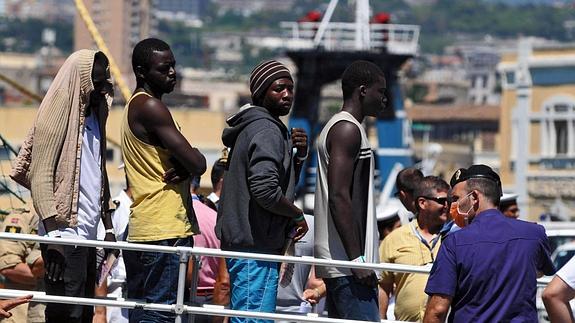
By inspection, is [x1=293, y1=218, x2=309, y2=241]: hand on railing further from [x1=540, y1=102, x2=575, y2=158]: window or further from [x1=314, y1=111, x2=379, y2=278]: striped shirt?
[x1=540, y1=102, x2=575, y2=158]: window

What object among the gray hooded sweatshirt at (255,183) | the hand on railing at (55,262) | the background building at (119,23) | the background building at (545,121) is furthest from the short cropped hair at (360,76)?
the background building at (545,121)

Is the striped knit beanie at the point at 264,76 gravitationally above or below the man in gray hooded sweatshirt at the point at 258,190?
above

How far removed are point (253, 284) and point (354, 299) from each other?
0.56 m

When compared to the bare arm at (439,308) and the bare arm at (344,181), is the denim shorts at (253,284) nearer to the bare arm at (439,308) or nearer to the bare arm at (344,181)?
the bare arm at (344,181)

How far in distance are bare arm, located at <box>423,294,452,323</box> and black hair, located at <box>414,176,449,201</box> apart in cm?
297

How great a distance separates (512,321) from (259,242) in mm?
1552

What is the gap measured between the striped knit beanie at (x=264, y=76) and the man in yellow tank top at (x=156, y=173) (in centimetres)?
46

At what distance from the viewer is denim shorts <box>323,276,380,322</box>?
888 centimetres

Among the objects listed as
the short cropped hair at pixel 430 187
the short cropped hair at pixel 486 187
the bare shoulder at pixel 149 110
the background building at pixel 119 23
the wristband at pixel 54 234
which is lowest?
the wristband at pixel 54 234

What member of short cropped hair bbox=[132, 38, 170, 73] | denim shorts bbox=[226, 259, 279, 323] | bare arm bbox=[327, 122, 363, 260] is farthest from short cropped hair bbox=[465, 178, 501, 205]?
short cropped hair bbox=[132, 38, 170, 73]

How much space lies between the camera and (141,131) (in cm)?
895

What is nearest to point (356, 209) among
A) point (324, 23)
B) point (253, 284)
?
point (253, 284)

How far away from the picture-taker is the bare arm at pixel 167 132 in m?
8.85

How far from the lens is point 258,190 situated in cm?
868
